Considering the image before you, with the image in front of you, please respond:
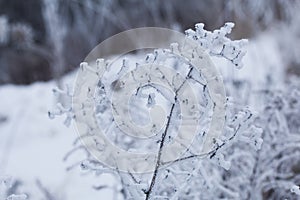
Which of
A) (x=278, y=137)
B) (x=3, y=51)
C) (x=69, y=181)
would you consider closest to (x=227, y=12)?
(x=69, y=181)

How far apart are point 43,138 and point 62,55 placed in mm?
2165

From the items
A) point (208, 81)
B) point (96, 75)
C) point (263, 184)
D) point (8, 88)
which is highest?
point (8, 88)

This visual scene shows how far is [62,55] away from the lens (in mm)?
8055

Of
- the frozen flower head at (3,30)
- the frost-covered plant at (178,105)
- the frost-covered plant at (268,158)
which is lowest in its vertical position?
the frost-covered plant at (178,105)

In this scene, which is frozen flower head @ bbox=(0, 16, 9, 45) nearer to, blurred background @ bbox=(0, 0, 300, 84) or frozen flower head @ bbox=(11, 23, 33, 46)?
blurred background @ bbox=(0, 0, 300, 84)

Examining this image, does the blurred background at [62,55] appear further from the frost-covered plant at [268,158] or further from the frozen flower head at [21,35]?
the frost-covered plant at [268,158]

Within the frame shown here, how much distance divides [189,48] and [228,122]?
0.76ft

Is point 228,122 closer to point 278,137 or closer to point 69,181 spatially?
point 278,137

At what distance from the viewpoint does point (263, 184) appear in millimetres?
2303

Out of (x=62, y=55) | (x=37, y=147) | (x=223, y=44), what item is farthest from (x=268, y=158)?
(x=62, y=55)

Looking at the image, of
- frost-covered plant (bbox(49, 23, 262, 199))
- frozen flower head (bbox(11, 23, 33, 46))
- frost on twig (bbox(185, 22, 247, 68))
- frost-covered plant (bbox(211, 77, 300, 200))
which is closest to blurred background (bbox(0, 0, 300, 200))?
frozen flower head (bbox(11, 23, 33, 46))

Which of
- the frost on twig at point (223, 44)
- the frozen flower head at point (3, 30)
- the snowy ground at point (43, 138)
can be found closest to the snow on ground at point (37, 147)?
the snowy ground at point (43, 138)

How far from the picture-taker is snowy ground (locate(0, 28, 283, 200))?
11.4ft

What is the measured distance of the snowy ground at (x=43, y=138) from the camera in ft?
11.4
